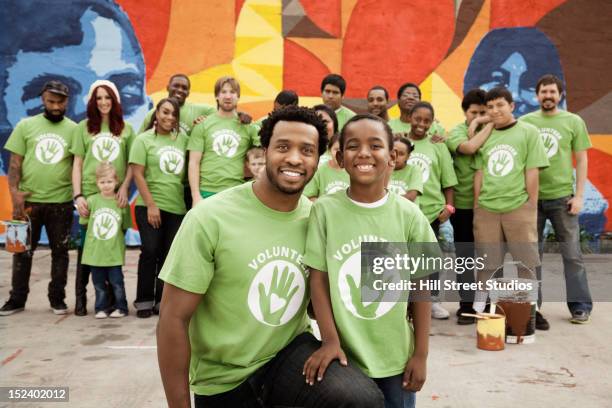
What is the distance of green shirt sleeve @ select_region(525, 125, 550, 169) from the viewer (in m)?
5.42

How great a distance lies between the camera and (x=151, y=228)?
5906mm

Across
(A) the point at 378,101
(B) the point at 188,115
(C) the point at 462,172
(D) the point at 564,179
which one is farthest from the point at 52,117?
(D) the point at 564,179

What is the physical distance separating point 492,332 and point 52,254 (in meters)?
3.86

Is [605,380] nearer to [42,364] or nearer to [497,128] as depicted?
[497,128]

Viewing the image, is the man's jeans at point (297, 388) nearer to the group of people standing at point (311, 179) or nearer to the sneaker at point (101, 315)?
the group of people standing at point (311, 179)

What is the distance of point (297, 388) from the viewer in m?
2.45

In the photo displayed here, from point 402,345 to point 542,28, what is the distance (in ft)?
25.6

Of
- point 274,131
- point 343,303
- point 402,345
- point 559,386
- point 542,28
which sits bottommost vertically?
point 559,386

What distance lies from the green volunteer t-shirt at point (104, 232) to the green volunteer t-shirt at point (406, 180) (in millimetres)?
2435

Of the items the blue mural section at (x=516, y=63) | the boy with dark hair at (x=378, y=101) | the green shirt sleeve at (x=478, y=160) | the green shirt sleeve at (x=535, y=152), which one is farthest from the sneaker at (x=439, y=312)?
the blue mural section at (x=516, y=63)

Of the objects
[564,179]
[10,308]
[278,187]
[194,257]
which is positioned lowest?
[10,308]

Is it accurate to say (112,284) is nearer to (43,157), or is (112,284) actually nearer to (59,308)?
(59,308)

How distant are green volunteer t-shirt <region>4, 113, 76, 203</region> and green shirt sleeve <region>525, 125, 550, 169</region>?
406cm

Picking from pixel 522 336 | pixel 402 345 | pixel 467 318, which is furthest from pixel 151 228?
pixel 402 345
